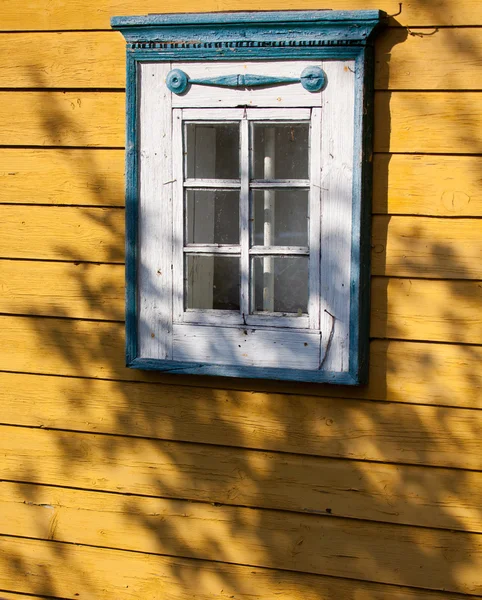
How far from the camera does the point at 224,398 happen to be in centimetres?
290

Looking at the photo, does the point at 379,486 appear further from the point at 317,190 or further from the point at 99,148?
the point at 99,148

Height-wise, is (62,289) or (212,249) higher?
(212,249)

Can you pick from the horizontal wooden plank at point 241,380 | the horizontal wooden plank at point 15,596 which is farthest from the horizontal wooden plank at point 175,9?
the horizontal wooden plank at point 15,596

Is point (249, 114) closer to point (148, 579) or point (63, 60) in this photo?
point (63, 60)

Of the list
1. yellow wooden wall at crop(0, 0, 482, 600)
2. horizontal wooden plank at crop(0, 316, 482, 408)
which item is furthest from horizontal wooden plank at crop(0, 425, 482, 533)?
horizontal wooden plank at crop(0, 316, 482, 408)

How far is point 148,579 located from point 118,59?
1902 millimetres

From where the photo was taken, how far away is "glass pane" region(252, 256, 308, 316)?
2.80 metres

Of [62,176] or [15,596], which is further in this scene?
[15,596]

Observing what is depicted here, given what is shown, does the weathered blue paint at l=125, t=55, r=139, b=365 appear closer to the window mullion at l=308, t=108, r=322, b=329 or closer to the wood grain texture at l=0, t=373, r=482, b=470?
the wood grain texture at l=0, t=373, r=482, b=470

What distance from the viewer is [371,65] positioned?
2.64 meters

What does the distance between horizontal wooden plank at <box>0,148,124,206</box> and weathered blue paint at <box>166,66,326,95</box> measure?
0.32 meters

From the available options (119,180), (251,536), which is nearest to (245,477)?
(251,536)

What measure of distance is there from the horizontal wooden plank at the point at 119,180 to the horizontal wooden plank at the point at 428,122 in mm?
35

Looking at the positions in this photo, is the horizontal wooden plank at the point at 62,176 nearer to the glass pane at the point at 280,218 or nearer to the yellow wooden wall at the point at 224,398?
the yellow wooden wall at the point at 224,398
